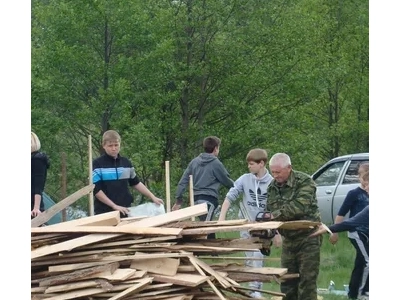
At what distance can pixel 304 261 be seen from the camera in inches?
353

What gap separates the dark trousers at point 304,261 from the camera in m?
8.96

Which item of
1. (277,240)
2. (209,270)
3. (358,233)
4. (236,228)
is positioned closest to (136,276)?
(209,270)

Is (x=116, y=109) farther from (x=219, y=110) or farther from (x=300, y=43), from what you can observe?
(x=300, y=43)

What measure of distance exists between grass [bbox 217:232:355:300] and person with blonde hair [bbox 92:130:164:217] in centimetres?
167

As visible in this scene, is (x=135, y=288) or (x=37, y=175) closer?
(x=135, y=288)

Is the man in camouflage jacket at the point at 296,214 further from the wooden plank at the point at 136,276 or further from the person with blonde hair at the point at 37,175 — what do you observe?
the person with blonde hair at the point at 37,175

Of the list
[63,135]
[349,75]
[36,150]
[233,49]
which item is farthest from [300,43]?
[36,150]

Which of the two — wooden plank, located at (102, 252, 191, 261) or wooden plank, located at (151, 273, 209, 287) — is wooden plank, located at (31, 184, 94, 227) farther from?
wooden plank, located at (151, 273, 209, 287)

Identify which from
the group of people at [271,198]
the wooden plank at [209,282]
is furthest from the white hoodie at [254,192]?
the wooden plank at [209,282]

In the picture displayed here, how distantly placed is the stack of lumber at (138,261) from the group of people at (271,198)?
41 cm

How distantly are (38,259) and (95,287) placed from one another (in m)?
0.53

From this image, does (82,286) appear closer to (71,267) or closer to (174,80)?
(71,267)

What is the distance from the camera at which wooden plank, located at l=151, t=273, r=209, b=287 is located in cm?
762

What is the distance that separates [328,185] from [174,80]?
33.3ft
